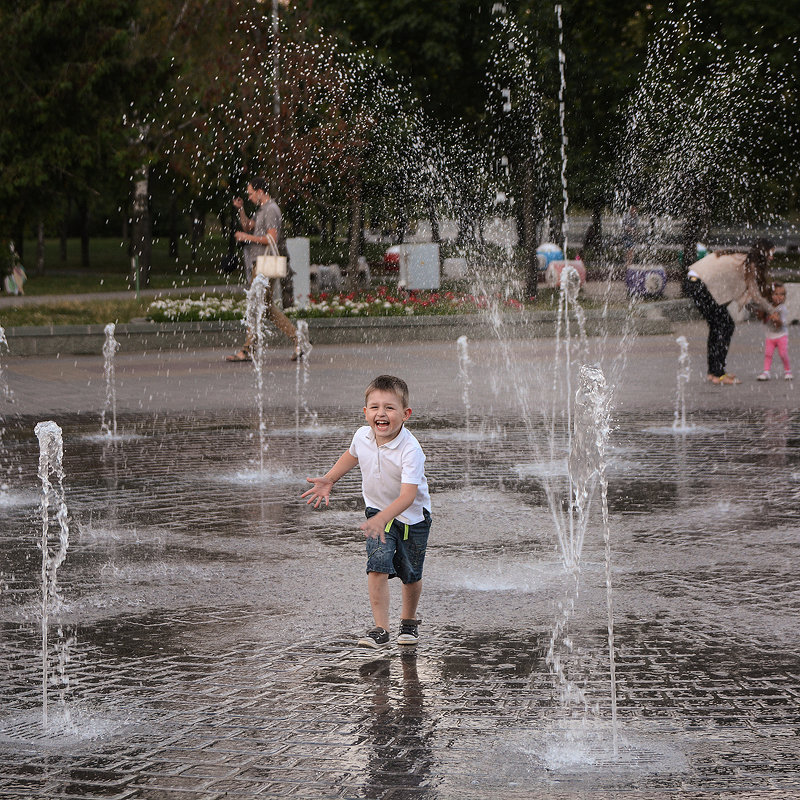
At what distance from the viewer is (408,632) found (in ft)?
18.0

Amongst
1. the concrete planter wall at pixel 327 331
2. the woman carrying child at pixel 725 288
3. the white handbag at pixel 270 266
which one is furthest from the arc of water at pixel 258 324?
the woman carrying child at pixel 725 288

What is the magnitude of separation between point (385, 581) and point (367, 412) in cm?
68

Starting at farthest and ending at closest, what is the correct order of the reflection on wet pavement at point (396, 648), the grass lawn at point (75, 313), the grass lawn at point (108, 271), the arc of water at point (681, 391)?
1. the grass lawn at point (108, 271)
2. the grass lawn at point (75, 313)
3. the arc of water at point (681, 391)
4. the reflection on wet pavement at point (396, 648)

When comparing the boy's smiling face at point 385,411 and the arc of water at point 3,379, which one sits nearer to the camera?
the boy's smiling face at point 385,411

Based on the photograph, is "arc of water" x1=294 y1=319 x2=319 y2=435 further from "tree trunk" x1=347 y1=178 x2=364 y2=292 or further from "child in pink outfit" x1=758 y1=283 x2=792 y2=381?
"tree trunk" x1=347 y1=178 x2=364 y2=292

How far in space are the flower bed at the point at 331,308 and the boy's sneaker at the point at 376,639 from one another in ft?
52.8

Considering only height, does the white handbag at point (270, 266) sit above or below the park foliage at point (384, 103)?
below

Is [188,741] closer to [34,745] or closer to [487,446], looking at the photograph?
[34,745]

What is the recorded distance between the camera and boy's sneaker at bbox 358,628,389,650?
17.9 feet

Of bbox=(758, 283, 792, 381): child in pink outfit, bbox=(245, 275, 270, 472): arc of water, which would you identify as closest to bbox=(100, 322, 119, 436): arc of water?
bbox=(245, 275, 270, 472): arc of water

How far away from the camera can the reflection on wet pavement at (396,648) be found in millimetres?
4160

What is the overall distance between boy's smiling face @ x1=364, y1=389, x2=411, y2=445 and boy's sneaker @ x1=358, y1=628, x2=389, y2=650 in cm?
77

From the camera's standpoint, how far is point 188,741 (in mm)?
4395

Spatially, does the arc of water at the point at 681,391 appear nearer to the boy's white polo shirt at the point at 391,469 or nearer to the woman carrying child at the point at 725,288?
the woman carrying child at the point at 725,288
